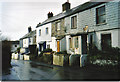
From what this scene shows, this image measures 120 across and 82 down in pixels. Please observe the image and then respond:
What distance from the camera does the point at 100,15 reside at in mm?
15164

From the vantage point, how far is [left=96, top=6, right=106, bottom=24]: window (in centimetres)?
1488

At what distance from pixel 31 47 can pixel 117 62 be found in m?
25.0

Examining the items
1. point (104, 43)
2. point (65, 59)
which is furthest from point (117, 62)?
point (65, 59)

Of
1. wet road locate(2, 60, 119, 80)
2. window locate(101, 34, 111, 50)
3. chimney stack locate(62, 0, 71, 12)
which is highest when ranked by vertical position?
chimney stack locate(62, 0, 71, 12)

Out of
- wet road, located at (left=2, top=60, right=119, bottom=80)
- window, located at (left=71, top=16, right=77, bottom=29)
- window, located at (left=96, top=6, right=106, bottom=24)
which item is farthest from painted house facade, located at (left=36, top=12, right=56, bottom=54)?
wet road, located at (left=2, top=60, right=119, bottom=80)

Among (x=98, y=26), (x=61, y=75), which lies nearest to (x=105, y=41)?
(x=98, y=26)

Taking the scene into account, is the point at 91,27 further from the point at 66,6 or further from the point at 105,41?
the point at 66,6

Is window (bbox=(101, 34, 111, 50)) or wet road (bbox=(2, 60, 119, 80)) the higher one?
window (bbox=(101, 34, 111, 50))

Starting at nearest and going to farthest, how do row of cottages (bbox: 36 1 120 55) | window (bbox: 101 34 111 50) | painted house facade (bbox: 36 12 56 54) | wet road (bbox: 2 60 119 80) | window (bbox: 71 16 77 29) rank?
wet road (bbox: 2 60 119 80) → row of cottages (bbox: 36 1 120 55) → window (bbox: 101 34 111 50) → window (bbox: 71 16 77 29) → painted house facade (bbox: 36 12 56 54)

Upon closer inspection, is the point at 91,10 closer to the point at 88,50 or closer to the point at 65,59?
the point at 88,50

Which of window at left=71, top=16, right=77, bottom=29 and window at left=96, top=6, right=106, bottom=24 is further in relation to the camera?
window at left=71, top=16, right=77, bottom=29

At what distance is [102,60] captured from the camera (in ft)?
40.1

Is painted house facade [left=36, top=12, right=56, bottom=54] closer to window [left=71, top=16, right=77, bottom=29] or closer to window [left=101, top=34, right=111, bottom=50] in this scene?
window [left=71, top=16, right=77, bottom=29]

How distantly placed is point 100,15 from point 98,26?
4.03 ft
